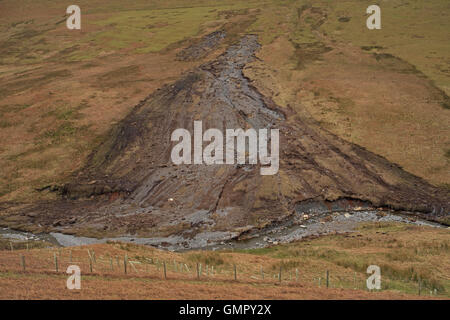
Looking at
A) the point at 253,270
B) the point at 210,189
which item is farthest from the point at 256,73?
the point at 253,270

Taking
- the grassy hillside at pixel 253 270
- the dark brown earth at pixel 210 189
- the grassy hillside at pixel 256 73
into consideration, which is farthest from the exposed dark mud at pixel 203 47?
the grassy hillside at pixel 253 270

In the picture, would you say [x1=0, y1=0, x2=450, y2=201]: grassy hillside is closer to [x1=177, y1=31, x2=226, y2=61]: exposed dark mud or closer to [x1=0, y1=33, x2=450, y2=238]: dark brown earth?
[x1=0, y1=33, x2=450, y2=238]: dark brown earth

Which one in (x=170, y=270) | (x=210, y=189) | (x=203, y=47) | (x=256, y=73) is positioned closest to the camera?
(x=170, y=270)

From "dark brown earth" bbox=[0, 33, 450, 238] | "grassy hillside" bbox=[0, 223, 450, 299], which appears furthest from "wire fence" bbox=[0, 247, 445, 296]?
"dark brown earth" bbox=[0, 33, 450, 238]

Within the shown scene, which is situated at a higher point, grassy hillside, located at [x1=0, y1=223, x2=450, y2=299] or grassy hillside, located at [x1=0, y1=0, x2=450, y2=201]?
grassy hillside, located at [x1=0, y1=0, x2=450, y2=201]

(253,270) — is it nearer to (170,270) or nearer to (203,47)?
(170,270)

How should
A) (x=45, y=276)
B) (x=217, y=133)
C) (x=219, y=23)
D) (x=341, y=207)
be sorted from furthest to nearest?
(x=219, y=23) < (x=217, y=133) < (x=341, y=207) < (x=45, y=276)

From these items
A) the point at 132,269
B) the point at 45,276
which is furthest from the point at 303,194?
the point at 45,276

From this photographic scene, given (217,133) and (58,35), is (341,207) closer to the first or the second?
(217,133)
